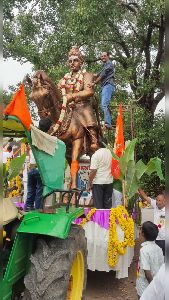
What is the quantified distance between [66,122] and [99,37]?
7.18 meters

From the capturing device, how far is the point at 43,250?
13.2ft

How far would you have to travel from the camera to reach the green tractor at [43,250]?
3811 mm

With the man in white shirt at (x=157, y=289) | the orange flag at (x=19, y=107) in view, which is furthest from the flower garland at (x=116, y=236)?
the man in white shirt at (x=157, y=289)

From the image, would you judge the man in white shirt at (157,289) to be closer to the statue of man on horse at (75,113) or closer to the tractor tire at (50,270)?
the tractor tire at (50,270)

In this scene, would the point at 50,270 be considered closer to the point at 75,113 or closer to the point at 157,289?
the point at 157,289

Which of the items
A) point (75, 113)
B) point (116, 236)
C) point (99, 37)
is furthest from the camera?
point (99, 37)

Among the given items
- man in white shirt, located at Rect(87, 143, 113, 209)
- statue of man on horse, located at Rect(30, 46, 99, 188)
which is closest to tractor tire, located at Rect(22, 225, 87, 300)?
man in white shirt, located at Rect(87, 143, 113, 209)

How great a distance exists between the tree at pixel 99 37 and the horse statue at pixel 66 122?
5.70 meters

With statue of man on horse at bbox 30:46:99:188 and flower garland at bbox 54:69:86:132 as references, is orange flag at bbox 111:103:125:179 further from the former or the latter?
flower garland at bbox 54:69:86:132

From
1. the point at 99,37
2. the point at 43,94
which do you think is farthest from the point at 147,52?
the point at 43,94

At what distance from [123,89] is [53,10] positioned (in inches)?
186

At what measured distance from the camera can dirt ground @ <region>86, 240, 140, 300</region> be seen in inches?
256

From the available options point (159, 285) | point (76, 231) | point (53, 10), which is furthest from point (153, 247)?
point (53, 10)

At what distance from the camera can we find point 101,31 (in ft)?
46.0
